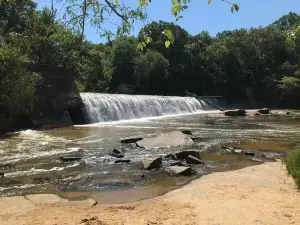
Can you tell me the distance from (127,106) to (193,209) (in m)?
23.3

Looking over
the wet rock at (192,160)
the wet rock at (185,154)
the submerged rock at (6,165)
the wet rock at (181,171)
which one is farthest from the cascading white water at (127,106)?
the wet rock at (181,171)

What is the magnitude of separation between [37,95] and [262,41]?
121ft

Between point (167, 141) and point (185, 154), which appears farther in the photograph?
point (167, 141)

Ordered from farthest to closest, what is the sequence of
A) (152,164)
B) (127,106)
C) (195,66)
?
1. (195,66)
2. (127,106)
3. (152,164)

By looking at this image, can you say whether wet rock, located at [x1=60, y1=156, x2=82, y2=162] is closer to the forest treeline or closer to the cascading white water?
the cascading white water

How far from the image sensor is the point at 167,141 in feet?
48.5

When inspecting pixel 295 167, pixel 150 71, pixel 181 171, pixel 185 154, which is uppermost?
pixel 150 71

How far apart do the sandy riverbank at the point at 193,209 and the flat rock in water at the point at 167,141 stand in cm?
629

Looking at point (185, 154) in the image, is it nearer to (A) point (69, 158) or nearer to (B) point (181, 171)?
(B) point (181, 171)

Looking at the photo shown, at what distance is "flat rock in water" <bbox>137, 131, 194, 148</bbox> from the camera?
14328 millimetres

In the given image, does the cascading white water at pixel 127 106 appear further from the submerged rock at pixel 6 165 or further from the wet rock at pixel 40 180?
the wet rock at pixel 40 180

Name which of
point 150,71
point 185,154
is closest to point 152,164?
point 185,154

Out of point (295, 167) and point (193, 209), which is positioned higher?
point (295, 167)

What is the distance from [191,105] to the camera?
127ft
